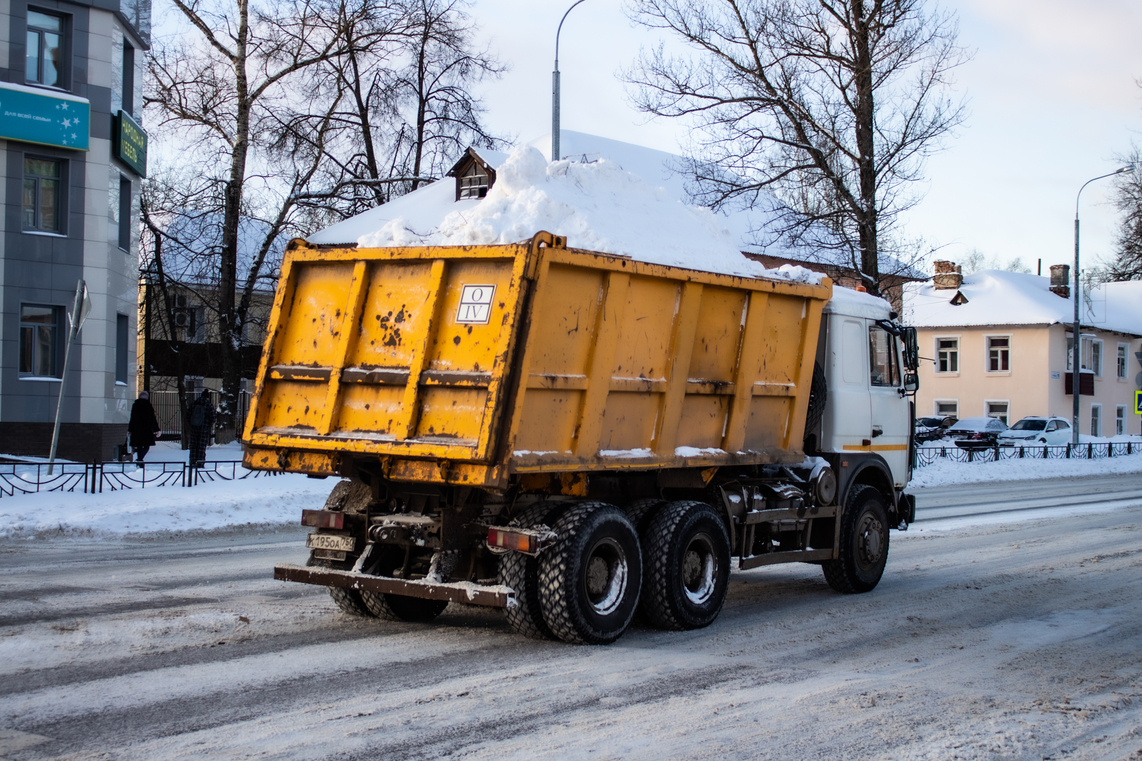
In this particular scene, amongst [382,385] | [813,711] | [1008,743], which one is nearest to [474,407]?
[382,385]

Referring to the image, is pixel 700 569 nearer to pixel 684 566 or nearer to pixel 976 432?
pixel 684 566

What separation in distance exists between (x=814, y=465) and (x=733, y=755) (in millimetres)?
4779

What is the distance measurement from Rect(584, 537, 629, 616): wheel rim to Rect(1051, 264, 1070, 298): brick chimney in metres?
57.0

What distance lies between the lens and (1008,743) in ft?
16.6

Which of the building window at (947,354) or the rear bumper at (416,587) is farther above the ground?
the building window at (947,354)

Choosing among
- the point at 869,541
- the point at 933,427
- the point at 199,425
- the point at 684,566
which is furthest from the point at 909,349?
the point at 933,427

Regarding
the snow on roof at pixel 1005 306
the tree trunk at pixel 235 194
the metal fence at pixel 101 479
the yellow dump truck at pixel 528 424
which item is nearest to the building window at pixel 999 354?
the snow on roof at pixel 1005 306

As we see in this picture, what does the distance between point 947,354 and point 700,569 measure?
52127 millimetres

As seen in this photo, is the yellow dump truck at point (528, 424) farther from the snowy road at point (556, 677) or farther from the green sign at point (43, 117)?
the green sign at point (43, 117)

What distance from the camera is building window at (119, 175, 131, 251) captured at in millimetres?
26078

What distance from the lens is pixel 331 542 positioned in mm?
7328

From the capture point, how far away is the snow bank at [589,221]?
7352 mm

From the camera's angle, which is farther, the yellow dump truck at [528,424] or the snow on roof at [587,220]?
the snow on roof at [587,220]

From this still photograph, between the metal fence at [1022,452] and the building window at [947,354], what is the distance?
12.2 m
